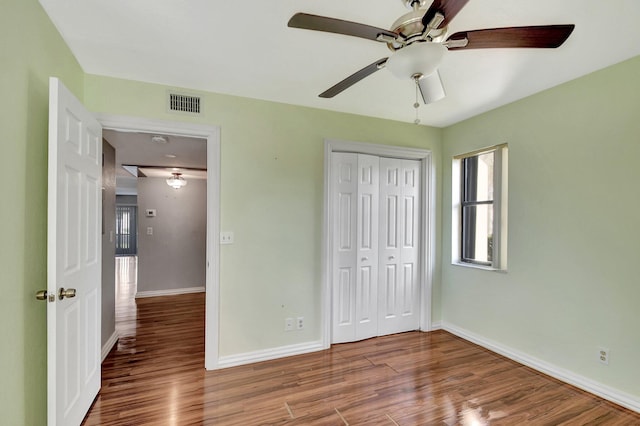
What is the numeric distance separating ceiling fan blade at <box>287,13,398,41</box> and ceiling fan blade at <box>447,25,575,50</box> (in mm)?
380

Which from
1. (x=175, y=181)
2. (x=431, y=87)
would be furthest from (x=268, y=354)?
(x=175, y=181)

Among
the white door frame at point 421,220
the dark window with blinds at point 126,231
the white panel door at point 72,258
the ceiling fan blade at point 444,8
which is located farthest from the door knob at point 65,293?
the dark window with blinds at point 126,231

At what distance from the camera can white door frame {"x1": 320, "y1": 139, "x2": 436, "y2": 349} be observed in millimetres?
3180

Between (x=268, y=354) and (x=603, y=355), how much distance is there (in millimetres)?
2734

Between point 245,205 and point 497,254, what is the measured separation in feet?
8.48

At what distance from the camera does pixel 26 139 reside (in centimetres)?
154

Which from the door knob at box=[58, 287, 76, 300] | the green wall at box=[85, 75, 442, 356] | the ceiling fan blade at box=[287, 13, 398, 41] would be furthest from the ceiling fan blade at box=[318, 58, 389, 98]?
the door knob at box=[58, 287, 76, 300]

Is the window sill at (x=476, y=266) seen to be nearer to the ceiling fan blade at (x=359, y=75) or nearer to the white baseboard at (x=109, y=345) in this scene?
the ceiling fan blade at (x=359, y=75)

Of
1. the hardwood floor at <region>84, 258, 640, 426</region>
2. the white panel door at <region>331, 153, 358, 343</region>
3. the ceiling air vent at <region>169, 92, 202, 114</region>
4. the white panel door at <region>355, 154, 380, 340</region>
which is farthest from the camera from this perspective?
the white panel door at <region>355, 154, 380, 340</region>

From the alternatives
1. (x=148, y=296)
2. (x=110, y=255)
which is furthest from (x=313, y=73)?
(x=148, y=296)

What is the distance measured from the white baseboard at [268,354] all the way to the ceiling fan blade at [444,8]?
2.87 meters

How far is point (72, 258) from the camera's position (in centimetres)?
182

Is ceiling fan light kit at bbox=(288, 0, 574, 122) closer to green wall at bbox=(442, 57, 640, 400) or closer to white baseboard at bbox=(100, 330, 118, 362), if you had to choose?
green wall at bbox=(442, 57, 640, 400)

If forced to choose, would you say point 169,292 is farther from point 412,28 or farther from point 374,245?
point 412,28
